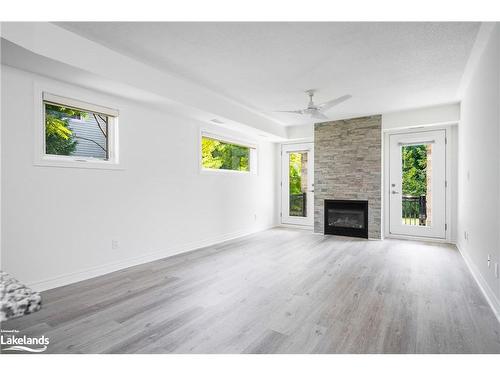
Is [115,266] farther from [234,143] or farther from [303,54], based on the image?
[303,54]

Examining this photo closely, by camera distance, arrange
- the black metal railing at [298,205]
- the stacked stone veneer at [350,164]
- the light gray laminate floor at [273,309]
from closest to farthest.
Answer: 1. the light gray laminate floor at [273,309]
2. the stacked stone veneer at [350,164]
3. the black metal railing at [298,205]

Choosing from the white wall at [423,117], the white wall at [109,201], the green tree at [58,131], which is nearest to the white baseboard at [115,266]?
the white wall at [109,201]

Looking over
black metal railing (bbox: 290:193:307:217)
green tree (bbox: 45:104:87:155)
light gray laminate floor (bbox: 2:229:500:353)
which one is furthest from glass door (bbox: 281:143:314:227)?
green tree (bbox: 45:104:87:155)

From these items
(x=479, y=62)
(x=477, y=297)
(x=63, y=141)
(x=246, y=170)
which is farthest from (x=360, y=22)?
(x=246, y=170)

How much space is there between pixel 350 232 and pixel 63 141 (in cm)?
530

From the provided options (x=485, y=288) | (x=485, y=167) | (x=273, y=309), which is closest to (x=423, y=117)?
(x=485, y=167)

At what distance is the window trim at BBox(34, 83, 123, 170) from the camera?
281 centimetres

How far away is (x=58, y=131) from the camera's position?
3.07 m

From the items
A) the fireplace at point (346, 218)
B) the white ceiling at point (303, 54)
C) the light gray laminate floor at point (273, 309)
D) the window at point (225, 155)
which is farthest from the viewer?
the fireplace at point (346, 218)

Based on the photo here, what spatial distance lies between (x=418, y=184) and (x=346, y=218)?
1.55 metres

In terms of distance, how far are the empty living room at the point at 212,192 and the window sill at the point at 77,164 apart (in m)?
0.02

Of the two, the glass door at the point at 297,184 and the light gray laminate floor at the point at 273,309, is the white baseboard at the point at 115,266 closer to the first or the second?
the light gray laminate floor at the point at 273,309

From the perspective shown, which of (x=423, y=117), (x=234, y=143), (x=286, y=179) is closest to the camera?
(x=423, y=117)

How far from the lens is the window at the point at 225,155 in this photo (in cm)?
517
